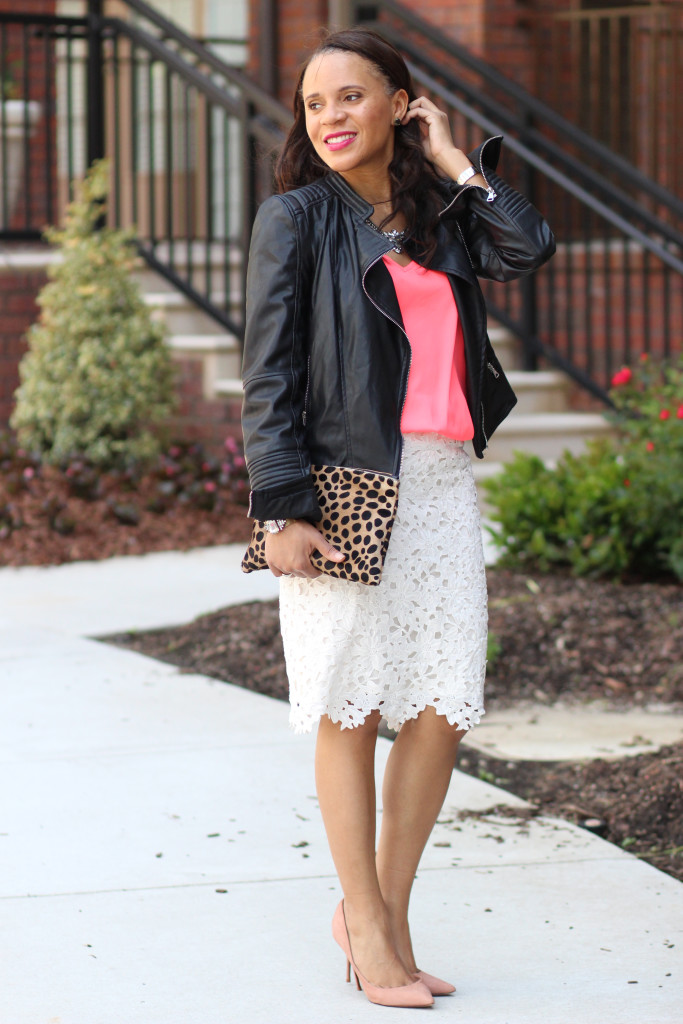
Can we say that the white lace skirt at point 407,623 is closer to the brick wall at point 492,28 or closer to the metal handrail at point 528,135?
the metal handrail at point 528,135

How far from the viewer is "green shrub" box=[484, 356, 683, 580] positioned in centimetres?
574

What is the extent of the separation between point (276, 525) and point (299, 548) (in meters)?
0.06

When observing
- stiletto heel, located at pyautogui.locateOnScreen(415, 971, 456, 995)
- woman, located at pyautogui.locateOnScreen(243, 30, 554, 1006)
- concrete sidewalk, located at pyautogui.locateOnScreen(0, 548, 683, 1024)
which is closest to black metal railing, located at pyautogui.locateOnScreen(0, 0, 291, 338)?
concrete sidewalk, located at pyautogui.locateOnScreen(0, 548, 683, 1024)

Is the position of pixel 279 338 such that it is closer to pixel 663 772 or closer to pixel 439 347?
pixel 439 347

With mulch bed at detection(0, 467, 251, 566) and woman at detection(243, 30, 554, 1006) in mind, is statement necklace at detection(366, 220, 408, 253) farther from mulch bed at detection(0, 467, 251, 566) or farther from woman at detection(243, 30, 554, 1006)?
mulch bed at detection(0, 467, 251, 566)

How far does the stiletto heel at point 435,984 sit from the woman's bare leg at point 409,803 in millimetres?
31

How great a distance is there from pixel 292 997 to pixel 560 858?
2.96ft

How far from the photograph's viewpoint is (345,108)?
2.61 m

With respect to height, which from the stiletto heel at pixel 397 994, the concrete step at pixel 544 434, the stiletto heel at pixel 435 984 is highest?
the stiletto heel at pixel 397 994

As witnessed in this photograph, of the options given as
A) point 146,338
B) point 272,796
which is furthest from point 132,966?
point 146,338

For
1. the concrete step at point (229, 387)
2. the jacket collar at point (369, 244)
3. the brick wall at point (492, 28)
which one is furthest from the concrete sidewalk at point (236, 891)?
the brick wall at point (492, 28)

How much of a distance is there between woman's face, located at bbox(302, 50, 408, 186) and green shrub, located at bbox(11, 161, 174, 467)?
5.22 m

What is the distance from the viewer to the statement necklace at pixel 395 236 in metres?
2.63

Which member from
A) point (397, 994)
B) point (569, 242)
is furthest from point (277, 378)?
point (569, 242)
